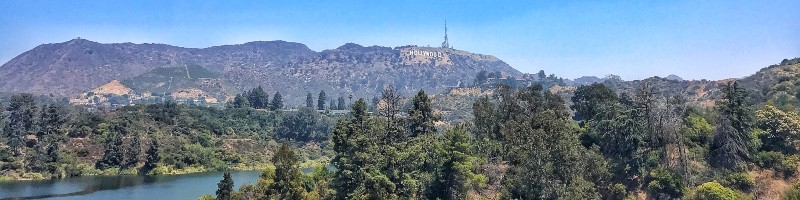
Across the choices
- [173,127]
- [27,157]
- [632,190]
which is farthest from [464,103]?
[632,190]

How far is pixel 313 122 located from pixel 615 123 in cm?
12077

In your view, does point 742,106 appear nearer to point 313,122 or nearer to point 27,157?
point 27,157

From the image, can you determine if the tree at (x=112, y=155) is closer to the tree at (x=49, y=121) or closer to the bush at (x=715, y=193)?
the tree at (x=49, y=121)

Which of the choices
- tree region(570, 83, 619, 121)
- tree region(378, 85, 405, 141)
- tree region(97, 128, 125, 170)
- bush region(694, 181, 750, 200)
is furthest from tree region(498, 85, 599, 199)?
tree region(97, 128, 125, 170)

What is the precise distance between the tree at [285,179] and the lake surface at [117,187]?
1375 inches

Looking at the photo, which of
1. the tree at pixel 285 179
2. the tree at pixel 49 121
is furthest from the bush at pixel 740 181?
the tree at pixel 49 121

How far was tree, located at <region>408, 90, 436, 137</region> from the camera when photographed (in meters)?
58.3

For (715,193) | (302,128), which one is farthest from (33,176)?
(715,193)

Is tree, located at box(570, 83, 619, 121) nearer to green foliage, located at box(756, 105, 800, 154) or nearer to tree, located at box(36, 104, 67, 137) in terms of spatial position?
green foliage, located at box(756, 105, 800, 154)

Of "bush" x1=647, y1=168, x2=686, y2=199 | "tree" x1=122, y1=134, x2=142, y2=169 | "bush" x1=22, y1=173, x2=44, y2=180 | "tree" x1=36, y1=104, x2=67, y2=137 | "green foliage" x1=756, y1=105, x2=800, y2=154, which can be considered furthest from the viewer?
"tree" x1=36, y1=104, x2=67, y2=137

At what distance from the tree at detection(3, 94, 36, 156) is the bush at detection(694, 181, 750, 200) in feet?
349

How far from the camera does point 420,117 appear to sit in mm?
58312

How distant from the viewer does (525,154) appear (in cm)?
4650

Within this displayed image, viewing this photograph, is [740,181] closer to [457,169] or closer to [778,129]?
[778,129]
